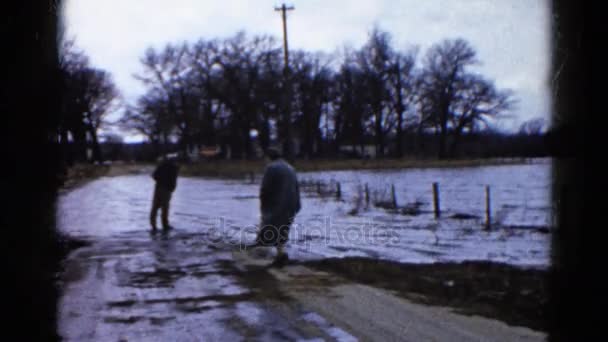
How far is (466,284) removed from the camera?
8.01 m

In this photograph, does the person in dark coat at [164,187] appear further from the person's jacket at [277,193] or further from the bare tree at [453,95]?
the bare tree at [453,95]

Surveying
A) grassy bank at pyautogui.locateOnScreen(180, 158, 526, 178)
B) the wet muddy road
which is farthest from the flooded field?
grassy bank at pyautogui.locateOnScreen(180, 158, 526, 178)

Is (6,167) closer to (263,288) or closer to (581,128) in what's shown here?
(263,288)

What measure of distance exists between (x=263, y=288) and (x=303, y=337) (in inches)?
87.5

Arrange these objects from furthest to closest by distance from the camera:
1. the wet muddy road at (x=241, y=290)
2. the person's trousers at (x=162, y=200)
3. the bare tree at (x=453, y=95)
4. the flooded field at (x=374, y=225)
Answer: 1. the bare tree at (x=453, y=95)
2. the person's trousers at (x=162, y=200)
3. the flooded field at (x=374, y=225)
4. the wet muddy road at (x=241, y=290)

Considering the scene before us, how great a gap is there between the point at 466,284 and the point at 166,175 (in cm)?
836

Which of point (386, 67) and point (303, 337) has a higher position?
point (386, 67)

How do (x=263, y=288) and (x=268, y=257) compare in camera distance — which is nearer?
(x=263, y=288)

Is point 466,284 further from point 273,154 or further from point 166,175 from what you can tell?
point 166,175

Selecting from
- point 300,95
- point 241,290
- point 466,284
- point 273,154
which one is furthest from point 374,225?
point 300,95

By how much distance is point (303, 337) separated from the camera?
5.43 metres

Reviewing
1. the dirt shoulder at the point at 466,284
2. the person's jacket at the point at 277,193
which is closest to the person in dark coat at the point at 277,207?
the person's jacket at the point at 277,193

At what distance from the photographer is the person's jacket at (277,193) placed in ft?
30.8

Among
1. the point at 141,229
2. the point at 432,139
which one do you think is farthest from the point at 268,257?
the point at 432,139
